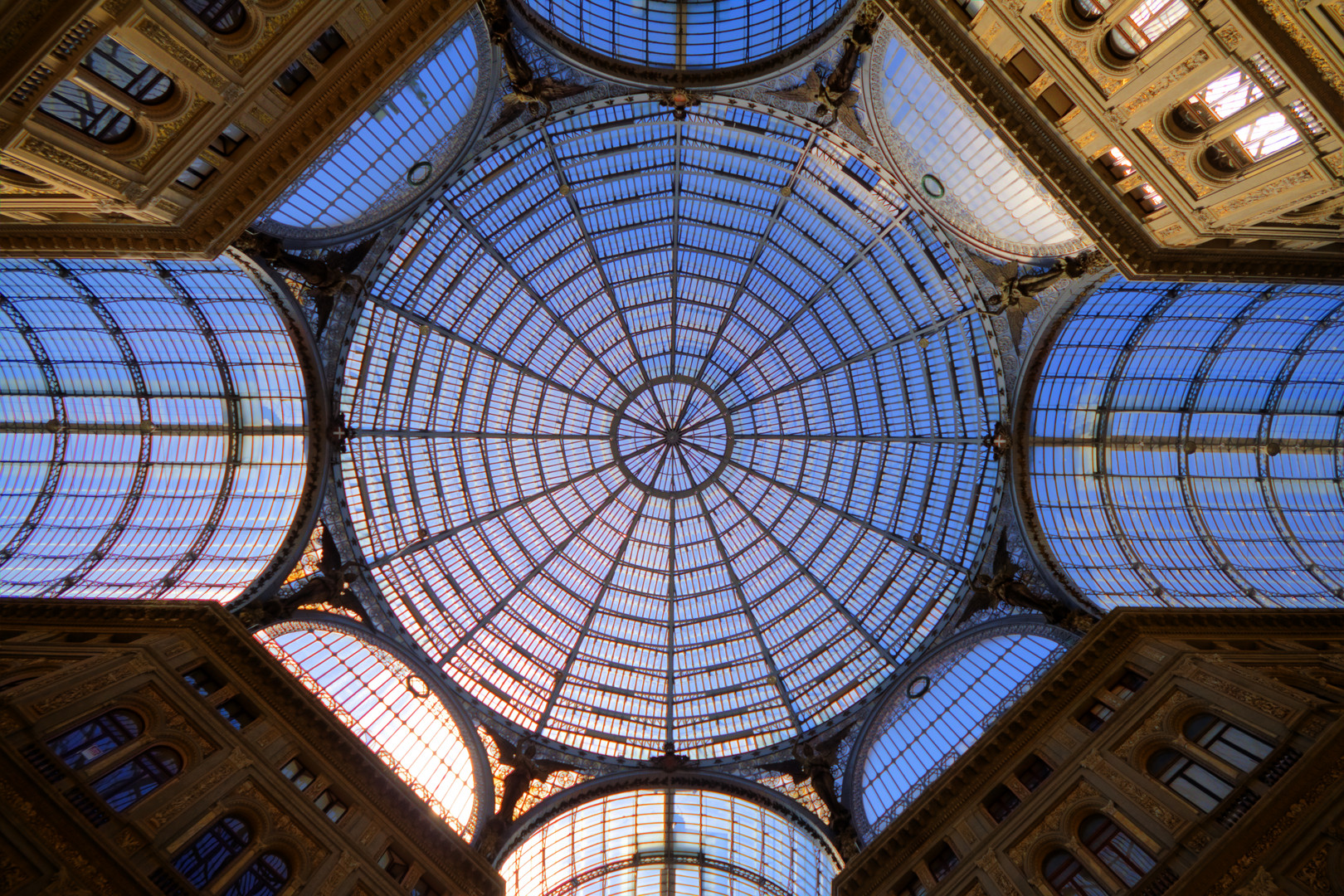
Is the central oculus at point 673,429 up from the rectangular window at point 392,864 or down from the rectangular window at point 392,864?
up

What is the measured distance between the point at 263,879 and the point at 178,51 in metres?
21.3

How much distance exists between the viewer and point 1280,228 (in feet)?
67.6

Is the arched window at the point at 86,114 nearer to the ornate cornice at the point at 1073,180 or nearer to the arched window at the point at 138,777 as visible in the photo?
the arched window at the point at 138,777

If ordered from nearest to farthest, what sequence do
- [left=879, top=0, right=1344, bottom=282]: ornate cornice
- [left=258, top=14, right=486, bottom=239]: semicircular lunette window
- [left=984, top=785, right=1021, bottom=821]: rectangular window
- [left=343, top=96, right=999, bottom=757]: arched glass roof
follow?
[left=879, top=0, right=1344, bottom=282]: ornate cornice → [left=984, top=785, right=1021, bottom=821]: rectangular window → [left=258, top=14, right=486, bottom=239]: semicircular lunette window → [left=343, top=96, right=999, bottom=757]: arched glass roof

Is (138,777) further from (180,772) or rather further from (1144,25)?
(1144,25)

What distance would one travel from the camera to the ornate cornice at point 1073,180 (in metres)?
20.4

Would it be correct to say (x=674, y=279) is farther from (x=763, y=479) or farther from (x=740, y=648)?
(x=740, y=648)

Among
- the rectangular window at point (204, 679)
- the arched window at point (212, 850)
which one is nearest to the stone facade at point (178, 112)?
the rectangular window at point (204, 679)

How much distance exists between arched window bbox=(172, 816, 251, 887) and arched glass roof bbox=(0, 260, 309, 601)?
9998 millimetres

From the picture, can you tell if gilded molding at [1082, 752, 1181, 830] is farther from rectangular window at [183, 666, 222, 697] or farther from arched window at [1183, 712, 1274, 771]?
rectangular window at [183, 666, 222, 697]

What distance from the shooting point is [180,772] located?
21906 millimetres

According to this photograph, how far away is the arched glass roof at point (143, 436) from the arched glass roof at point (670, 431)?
11.9 ft

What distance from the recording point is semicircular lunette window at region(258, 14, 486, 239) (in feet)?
87.2

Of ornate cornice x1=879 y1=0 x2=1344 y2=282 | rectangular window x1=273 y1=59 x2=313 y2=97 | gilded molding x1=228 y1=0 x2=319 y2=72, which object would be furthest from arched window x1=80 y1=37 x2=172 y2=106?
ornate cornice x1=879 y1=0 x2=1344 y2=282
